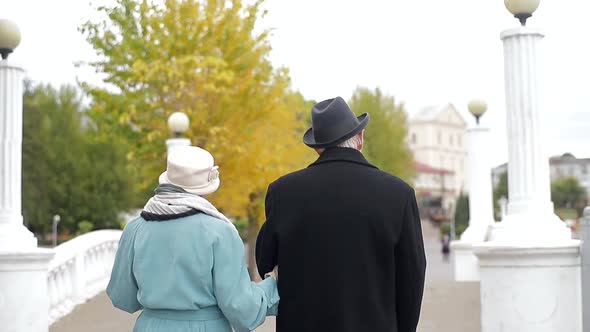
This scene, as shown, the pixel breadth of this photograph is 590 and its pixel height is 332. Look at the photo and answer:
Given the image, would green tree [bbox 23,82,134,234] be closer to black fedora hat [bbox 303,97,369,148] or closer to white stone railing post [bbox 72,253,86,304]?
white stone railing post [bbox 72,253,86,304]

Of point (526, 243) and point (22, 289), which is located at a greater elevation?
point (526, 243)

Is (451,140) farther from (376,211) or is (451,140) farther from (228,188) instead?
(376,211)

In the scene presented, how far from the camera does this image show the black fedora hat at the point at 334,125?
3547mm

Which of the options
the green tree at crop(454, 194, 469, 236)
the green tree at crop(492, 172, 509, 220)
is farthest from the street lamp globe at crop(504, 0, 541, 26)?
the green tree at crop(492, 172, 509, 220)

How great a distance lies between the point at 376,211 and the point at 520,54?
4.28 metres

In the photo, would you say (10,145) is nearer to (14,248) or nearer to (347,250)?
(14,248)

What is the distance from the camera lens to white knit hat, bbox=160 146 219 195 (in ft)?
11.6

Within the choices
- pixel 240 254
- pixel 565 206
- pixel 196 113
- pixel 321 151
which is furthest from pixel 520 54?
pixel 565 206

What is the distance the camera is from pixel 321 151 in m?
3.68

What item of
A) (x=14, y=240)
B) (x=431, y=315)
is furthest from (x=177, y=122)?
(x=14, y=240)

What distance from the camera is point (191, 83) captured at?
18.3m

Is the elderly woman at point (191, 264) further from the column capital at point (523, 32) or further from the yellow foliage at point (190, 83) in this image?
the yellow foliage at point (190, 83)

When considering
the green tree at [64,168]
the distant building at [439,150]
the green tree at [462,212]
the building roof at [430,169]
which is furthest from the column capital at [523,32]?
the building roof at [430,169]

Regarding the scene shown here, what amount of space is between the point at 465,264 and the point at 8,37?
9561mm
